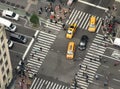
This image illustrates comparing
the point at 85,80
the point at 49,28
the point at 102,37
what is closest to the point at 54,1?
the point at 49,28

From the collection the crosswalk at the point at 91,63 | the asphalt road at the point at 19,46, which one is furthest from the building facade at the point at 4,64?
the crosswalk at the point at 91,63

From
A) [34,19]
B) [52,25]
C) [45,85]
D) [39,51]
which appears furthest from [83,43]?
[45,85]

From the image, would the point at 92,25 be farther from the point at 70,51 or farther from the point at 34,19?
the point at 34,19

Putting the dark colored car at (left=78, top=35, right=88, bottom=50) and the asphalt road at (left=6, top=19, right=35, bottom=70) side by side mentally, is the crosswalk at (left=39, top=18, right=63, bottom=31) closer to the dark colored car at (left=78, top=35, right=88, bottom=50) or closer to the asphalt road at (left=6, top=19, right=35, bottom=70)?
the asphalt road at (left=6, top=19, right=35, bottom=70)

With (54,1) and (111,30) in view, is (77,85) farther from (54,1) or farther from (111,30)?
(54,1)

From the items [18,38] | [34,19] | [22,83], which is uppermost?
[34,19]

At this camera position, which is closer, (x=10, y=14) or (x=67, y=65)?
(x=67, y=65)
